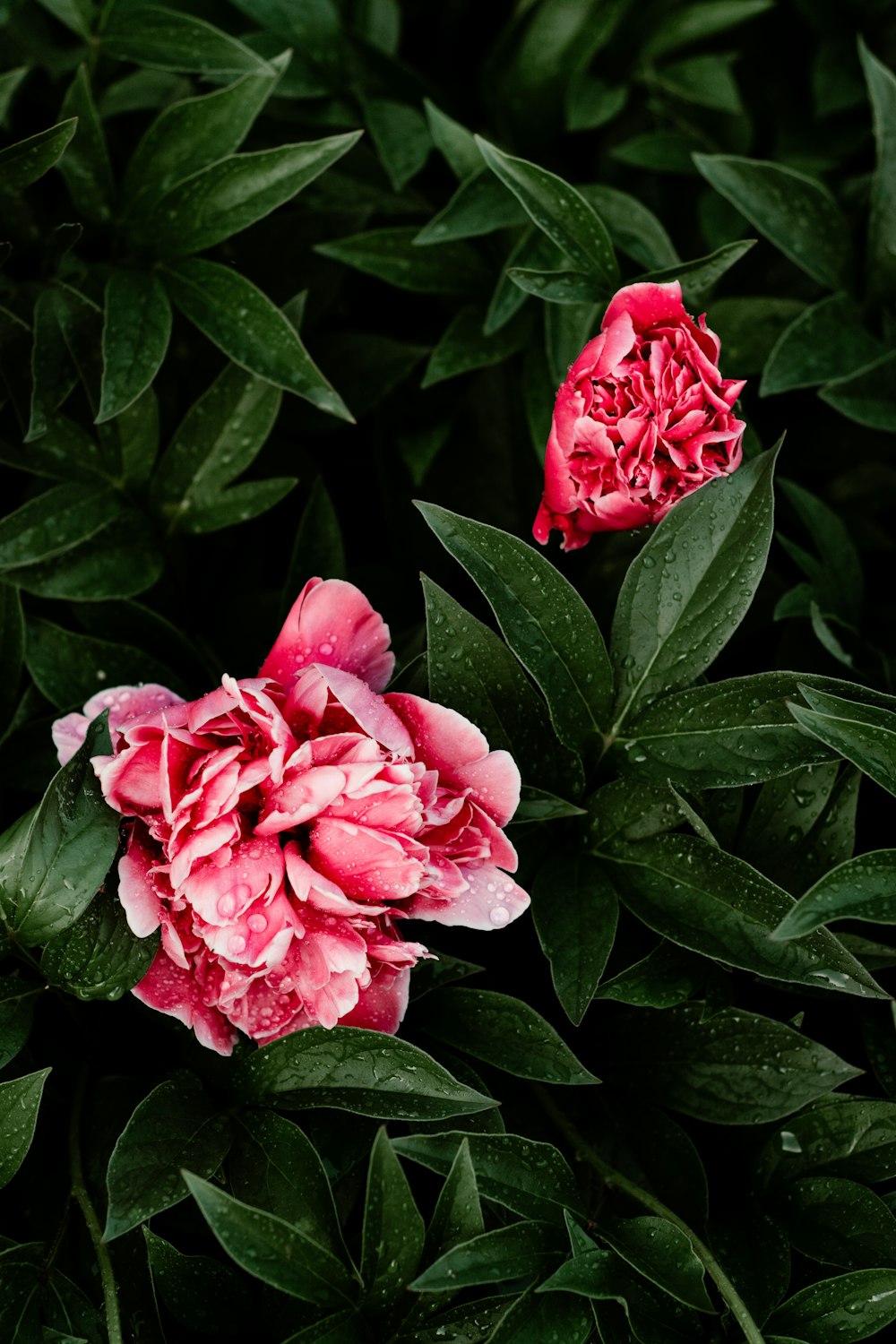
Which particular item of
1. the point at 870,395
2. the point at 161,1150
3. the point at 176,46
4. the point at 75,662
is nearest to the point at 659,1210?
the point at 161,1150

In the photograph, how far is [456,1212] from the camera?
0.63 meters

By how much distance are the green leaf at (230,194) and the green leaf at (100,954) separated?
485 mm

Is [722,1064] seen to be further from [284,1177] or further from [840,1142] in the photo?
[284,1177]

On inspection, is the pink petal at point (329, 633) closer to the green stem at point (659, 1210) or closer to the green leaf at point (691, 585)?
the green leaf at point (691, 585)

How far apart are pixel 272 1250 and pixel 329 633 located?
12.6 inches

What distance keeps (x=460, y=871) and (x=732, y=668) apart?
1.30 ft

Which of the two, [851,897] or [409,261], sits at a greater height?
[409,261]

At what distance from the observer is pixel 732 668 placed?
3.15ft

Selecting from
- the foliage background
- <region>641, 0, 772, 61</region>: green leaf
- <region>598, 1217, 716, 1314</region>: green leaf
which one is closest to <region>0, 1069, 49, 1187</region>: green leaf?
the foliage background

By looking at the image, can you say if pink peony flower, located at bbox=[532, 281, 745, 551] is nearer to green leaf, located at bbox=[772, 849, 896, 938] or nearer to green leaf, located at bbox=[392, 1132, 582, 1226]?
green leaf, located at bbox=[772, 849, 896, 938]

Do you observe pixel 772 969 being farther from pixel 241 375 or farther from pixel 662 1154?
pixel 241 375

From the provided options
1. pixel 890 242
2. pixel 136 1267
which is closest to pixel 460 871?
pixel 136 1267

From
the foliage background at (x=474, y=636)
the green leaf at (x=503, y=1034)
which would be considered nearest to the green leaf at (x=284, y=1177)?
the foliage background at (x=474, y=636)

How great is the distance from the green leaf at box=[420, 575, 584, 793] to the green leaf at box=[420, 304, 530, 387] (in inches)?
11.1
